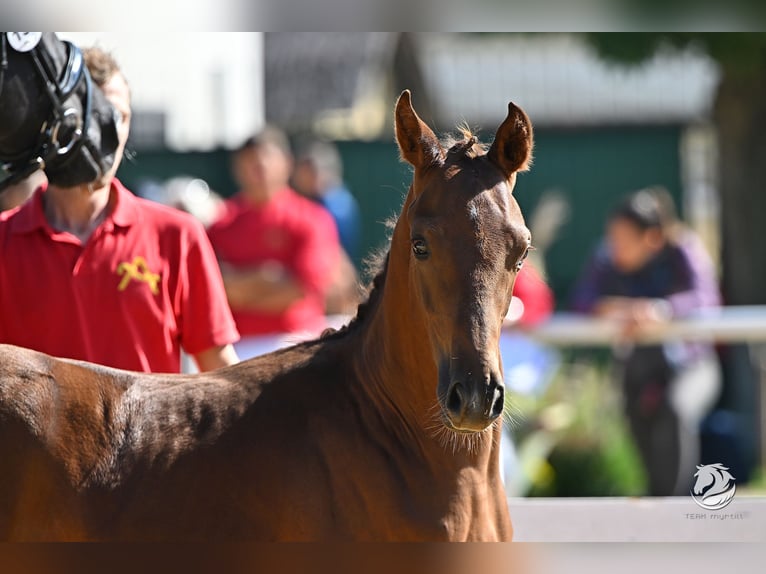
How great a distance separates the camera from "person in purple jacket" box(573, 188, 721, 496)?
7840mm

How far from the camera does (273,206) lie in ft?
26.0

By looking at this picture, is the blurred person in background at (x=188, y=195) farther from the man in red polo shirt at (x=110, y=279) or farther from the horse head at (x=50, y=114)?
the horse head at (x=50, y=114)

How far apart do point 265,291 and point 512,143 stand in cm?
453

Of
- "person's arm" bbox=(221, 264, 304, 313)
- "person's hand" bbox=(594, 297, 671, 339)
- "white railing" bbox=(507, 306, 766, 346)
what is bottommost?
"white railing" bbox=(507, 306, 766, 346)

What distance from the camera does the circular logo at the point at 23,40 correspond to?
345 cm

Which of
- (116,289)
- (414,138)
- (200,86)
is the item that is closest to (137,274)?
(116,289)

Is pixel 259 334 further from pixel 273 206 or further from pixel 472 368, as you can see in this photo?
pixel 472 368

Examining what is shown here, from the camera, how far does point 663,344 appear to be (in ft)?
25.9

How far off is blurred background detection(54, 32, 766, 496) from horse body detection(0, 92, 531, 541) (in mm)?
569

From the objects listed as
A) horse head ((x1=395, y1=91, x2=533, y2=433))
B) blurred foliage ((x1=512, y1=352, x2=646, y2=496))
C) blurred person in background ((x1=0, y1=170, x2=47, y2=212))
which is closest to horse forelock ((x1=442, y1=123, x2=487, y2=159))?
horse head ((x1=395, y1=91, x2=533, y2=433))

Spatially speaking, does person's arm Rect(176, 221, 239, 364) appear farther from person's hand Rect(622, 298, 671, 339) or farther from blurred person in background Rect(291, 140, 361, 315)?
blurred person in background Rect(291, 140, 361, 315)

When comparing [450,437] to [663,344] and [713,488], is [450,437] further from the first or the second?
[663,344]

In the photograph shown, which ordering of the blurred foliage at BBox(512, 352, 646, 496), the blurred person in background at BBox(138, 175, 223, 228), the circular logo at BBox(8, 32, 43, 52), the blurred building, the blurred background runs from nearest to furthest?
the circular logo at BBox(8, 32, 43, 52), the blurred foliage at BBox(512, 352, 646, 496), the blurred background, the blurred person in background at BBox(138, 175, 223, 228), the blurred building

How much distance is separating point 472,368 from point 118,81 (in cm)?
185
